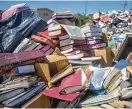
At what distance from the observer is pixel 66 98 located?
443 centimetres

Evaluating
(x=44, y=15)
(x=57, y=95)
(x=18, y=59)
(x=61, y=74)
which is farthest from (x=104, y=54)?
(x=44, y=15)

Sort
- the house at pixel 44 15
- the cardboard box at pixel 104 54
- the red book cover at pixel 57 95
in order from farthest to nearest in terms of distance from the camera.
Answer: the house at pixel 44 15, the cardboard box at pixel 104 54, the red book cover at pixel 57 95

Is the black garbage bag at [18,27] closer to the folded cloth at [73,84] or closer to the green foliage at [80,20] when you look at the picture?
the folded cloth at [73,84]

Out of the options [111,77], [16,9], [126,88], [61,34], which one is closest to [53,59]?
[61,34]

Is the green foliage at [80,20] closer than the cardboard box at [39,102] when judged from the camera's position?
No

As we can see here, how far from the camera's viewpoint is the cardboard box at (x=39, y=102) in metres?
4.42

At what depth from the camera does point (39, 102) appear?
457 cm

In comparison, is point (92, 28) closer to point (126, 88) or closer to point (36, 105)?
point (126, 88)

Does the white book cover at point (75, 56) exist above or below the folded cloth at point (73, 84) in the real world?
above

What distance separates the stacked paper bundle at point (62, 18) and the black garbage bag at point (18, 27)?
26 cm

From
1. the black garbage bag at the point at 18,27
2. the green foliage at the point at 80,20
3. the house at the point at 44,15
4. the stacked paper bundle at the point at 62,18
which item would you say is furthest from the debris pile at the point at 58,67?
the house at the point at 44,15

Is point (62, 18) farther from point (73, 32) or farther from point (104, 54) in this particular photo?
point (104, 54)

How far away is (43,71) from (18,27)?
79.0 inches

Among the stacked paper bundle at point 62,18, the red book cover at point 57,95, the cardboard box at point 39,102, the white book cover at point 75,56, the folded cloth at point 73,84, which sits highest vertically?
the stacked paper bundle at point 62,18
